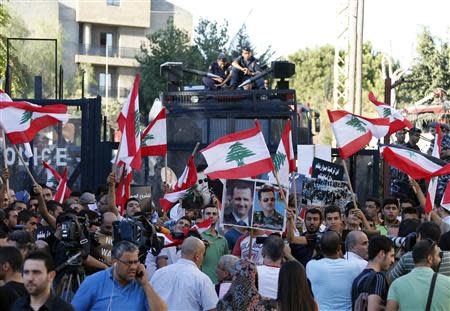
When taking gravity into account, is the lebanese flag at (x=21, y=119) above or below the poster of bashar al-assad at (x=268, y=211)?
above

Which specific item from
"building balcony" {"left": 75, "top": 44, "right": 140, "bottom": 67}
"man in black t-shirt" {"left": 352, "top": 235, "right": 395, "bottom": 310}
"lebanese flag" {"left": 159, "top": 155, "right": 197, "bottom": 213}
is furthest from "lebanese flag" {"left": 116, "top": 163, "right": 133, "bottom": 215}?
"building balcony" {"left": 75, "top": 44, "right": 140, "bottom": 67}

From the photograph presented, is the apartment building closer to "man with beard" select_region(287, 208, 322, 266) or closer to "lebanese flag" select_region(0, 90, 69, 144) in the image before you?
"lebanese flag" select_region(0, 90, 69, 144)

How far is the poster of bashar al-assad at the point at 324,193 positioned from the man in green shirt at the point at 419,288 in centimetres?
718

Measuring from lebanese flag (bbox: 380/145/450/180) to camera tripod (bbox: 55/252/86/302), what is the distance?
5847 mm

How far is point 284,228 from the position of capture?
12.2 metres

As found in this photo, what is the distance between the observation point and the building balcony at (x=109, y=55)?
271 feet

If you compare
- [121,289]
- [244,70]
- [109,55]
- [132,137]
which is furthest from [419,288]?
[109,55]

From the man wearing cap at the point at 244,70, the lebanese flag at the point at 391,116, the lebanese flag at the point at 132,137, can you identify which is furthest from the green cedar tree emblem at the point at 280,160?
the man wearing cap at the point at 244,70

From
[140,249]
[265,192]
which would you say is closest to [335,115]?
[265,192]

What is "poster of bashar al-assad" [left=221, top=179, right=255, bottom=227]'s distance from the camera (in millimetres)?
12344

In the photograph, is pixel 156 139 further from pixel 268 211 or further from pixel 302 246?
pixel 302 246

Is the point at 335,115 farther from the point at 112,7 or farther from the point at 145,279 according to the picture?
the point at 112,7

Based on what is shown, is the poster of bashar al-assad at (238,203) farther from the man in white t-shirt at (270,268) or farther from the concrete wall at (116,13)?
the concrete wall at (116,13)

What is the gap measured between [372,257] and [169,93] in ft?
39.0
